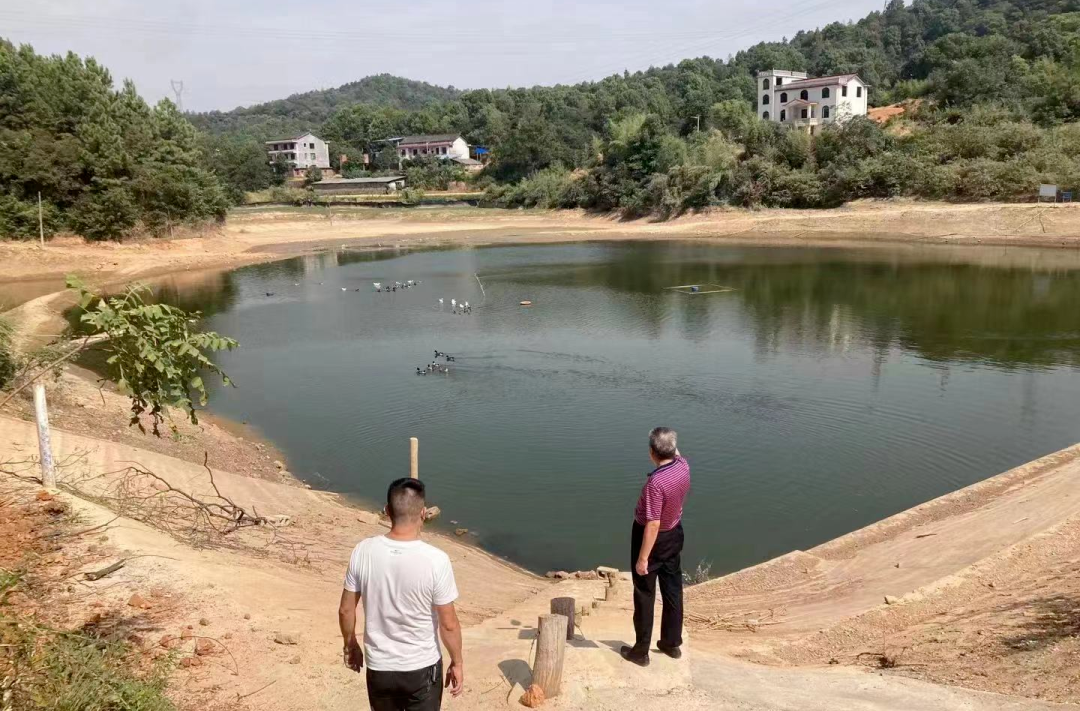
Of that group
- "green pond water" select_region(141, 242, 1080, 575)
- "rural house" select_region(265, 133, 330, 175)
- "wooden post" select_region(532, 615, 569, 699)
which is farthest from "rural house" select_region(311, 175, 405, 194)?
"wooden post" select_region(532, 615, 569, 699)

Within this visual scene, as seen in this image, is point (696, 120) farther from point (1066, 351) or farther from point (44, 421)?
point (44, 421)

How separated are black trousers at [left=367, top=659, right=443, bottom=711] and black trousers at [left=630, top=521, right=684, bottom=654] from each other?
2280 millimetres

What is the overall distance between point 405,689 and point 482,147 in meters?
128

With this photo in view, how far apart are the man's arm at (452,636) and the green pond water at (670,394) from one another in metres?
7.91

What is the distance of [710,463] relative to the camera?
52.4 feet

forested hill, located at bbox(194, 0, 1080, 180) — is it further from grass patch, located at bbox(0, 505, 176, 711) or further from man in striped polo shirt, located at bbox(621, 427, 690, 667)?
grass patch, located at bbox(0, 505, 176, 711)

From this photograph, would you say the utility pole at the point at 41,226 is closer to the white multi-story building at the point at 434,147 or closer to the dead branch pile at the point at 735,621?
the dead branch pile at the point at 735,621

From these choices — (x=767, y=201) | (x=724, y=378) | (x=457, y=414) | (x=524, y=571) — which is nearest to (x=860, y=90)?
(x=767, y=201)

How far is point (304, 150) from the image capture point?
422 feet

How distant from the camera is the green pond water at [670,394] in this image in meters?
14.2

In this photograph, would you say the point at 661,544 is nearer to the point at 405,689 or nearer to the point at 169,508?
the point at 405,689

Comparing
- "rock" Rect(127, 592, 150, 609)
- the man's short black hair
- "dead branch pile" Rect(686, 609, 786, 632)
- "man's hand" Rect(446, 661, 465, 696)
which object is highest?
the man's short black hair

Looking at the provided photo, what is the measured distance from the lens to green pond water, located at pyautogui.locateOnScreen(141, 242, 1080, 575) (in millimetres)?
14195

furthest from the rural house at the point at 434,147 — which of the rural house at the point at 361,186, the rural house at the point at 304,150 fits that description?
the rural house at the point at 361,186
